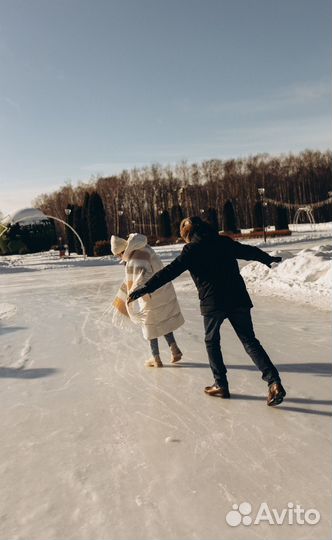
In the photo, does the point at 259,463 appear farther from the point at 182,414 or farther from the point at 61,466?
the point at 61,466

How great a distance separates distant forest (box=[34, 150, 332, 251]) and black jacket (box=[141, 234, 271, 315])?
56966 mm

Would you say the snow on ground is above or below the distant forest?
below

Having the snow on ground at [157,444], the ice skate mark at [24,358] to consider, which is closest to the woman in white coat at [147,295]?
the snow on ground at [157,444]

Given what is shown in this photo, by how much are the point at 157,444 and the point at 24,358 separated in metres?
3.29

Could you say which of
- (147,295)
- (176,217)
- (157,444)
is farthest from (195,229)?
(176,217)

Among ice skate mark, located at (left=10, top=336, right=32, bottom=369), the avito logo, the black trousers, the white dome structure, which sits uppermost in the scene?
the white dome structure

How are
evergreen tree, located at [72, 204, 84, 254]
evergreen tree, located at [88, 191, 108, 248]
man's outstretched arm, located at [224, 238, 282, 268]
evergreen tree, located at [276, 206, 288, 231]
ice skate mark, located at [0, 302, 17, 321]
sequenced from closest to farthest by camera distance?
1. man's outstretched arm, located at [224, 238, 282, 268]
2. ice skate mark, located at [0, 302, 17, 321]
3. evergreen tree, located at [88, 191, 108, 248]
4. evergreen tree, located at [72, 204, 84, 254]
5. evergreen tree, located at [276, 206, 288, 231]

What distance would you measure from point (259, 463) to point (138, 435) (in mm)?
929

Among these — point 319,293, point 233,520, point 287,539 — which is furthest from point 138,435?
point 319,293

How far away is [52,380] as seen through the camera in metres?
4.66

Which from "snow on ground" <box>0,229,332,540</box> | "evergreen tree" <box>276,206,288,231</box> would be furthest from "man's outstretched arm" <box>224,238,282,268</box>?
"evergreen tree" <box>276,206,288,231</box>

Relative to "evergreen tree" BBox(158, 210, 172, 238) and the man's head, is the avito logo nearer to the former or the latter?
the man's head

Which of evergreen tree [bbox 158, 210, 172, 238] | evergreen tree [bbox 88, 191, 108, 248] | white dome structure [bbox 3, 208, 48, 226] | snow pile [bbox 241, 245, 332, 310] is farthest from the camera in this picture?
white dome structure [bbox 3, 208, 48, 226]

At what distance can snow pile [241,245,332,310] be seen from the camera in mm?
8867
